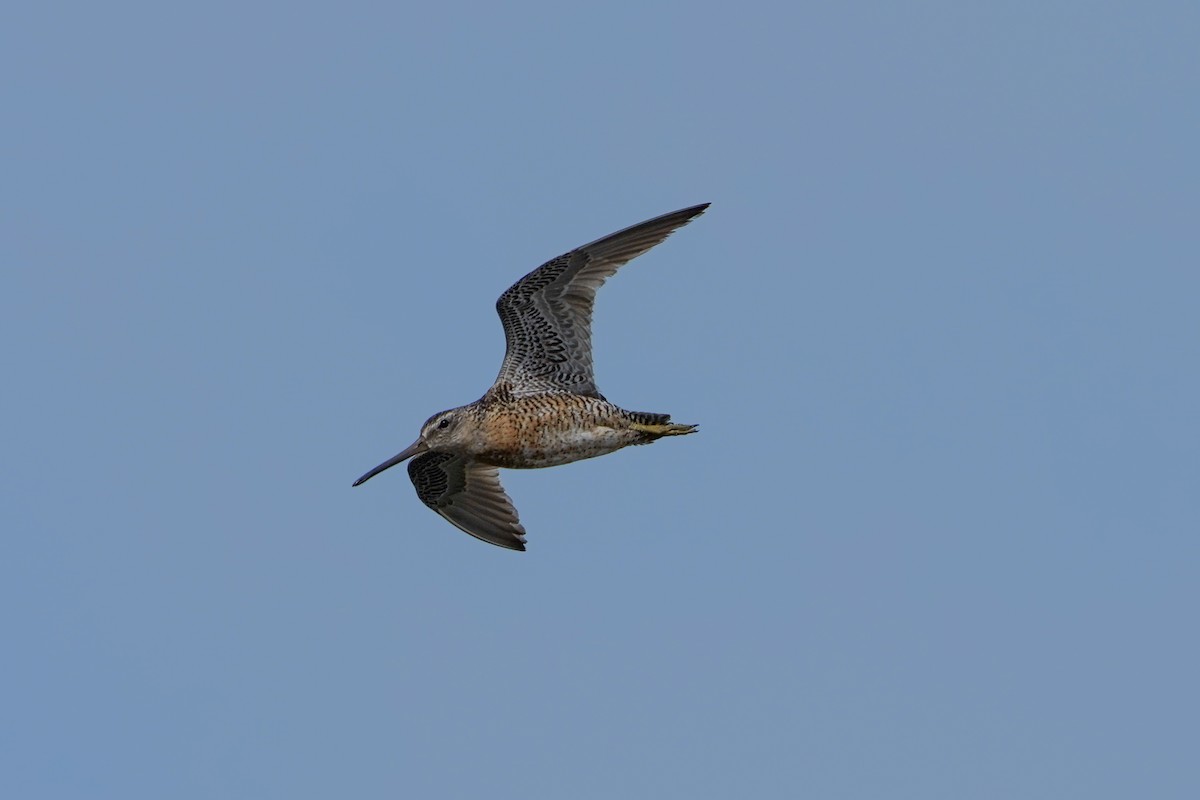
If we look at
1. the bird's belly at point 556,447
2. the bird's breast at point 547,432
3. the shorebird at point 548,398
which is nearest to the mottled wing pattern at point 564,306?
the shorebird at point 548,398

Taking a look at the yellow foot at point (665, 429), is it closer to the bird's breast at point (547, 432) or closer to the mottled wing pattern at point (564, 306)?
the bird's breast at point (547, 432)

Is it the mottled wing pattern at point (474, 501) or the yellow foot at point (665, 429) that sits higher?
the yellow foot at point (665, 429)

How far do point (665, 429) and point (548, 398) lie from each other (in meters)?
1.05

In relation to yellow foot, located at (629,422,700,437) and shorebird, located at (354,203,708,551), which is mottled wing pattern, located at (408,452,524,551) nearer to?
shorebird, located at (354,203,708,551)

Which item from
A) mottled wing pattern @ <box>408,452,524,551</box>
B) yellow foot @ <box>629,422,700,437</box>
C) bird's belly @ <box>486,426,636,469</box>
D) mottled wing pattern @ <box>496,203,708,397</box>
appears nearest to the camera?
bird's belly @ <box>486,426,636,469</box>

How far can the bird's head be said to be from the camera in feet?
50.8

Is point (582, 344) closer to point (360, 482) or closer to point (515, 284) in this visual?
point (515, 284)

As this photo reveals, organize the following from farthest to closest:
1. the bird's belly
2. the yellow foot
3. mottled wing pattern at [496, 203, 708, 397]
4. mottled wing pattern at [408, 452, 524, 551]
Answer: mottled wing pattern at [408, 452, 524, 551]
mottled wing pattern at [496, 203, 708, 397]
the yellow foot
the bird's belly

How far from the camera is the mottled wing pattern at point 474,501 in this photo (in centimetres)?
1677

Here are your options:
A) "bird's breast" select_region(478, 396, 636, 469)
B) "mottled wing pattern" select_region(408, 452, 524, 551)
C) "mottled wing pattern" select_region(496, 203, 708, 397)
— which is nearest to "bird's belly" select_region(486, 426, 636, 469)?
"bird's breast" select_region(478, 396, 636, 469)

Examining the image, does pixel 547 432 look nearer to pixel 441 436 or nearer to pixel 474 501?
pixel 441 436

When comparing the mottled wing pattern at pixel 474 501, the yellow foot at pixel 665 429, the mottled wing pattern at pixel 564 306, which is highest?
the mottled wing pattern at pixel 564 306

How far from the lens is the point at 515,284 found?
15805 mm

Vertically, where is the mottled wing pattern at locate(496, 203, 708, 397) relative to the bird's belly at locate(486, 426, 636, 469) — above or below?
above
